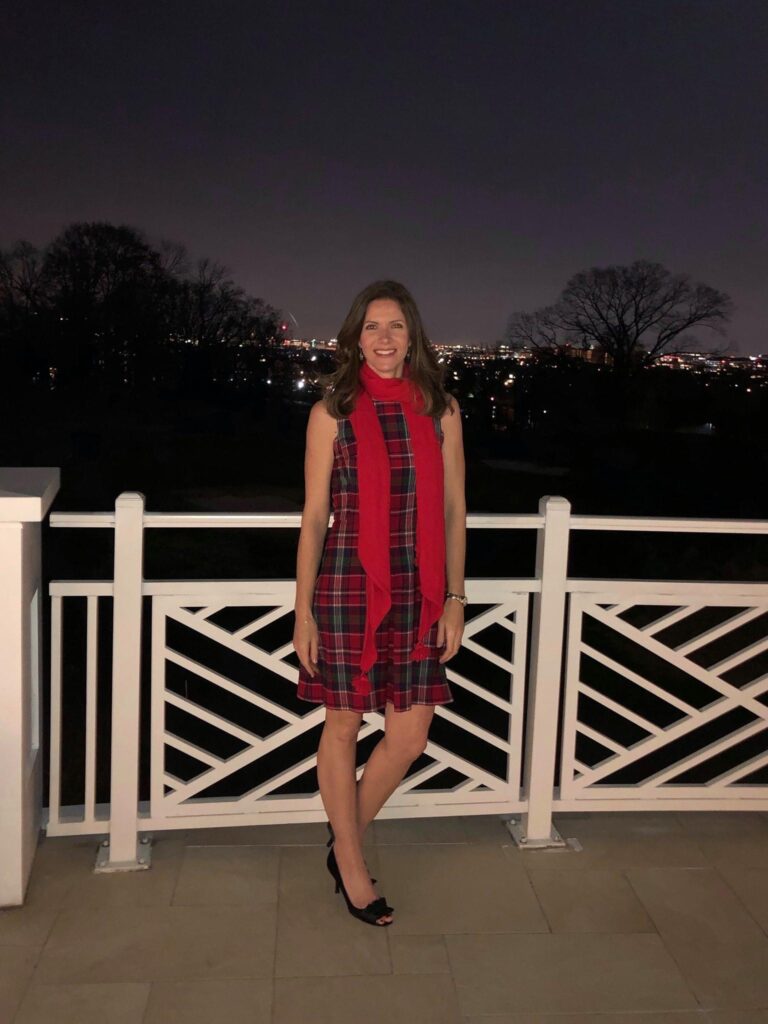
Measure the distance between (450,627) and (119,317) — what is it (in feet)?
80.8

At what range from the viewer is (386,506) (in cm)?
198

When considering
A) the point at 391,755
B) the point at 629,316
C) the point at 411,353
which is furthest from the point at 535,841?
the point at 629,316

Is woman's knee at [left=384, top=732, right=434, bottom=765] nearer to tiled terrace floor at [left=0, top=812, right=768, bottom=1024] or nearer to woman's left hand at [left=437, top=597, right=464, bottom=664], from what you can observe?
woman's left hand at [left=437, top=597, right=464, bottom=664]

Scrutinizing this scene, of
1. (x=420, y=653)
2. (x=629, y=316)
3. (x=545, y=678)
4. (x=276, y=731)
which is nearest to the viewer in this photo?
(x=420, y=653)

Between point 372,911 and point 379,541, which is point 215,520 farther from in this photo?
point 372,911

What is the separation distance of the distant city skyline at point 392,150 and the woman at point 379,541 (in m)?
Result: 20.4

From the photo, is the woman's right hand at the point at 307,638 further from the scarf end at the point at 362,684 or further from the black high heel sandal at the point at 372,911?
the black high heel sandal at the point at 372,911

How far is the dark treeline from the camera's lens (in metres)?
24.1

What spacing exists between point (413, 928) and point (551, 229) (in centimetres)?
3004

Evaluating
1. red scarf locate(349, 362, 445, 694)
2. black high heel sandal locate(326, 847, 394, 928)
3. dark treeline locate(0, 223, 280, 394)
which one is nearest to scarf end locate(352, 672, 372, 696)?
red scarf locate(349, 362, 445, 694)

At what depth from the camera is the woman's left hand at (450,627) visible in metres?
2.14

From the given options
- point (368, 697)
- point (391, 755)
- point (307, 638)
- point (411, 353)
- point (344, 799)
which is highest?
point (411, 353)

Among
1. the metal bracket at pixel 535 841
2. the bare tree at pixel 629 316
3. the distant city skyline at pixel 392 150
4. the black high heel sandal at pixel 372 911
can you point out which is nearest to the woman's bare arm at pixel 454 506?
the black high heel sandal at pixel 372 911

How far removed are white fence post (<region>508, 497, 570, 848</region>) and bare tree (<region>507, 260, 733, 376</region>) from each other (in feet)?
83.9
